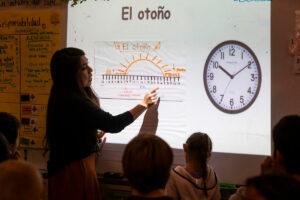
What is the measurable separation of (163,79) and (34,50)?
106cm

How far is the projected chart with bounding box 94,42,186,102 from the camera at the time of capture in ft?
7.88

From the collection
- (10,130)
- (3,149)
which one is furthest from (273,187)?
(10,130)

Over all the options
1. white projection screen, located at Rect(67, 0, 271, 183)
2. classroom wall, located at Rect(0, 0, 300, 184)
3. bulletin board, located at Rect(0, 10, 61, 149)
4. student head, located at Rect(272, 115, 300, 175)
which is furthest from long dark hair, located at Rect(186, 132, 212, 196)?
bulletin board, located at Rect(0, 10, 61, 149)

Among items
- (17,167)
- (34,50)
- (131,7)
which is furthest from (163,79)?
(17,167)

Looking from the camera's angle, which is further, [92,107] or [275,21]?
[275,21]

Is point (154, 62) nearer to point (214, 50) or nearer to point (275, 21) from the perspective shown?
point (214, 50)

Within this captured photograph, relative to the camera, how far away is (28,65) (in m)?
2.76

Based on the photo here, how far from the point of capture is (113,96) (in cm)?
254

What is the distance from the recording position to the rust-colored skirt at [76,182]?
2.06 meters

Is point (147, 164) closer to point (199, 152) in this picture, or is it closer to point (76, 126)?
point (199, 152)

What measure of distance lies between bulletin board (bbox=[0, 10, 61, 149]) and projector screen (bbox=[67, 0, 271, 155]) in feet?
0.72

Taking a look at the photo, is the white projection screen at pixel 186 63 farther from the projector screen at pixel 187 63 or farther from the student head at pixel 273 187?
the student head at pixel 273 187

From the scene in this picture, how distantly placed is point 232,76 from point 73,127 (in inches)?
41.0

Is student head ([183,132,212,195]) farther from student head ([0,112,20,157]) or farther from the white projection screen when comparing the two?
student head ([0,112,20,157])
